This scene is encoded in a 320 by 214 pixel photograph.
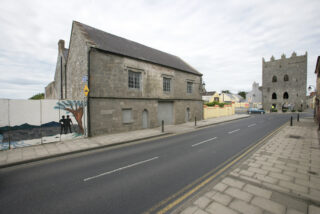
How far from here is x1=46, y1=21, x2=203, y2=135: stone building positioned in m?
11.3

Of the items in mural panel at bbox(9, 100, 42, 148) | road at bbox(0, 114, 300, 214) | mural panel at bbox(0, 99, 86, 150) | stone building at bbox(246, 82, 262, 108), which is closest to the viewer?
road at bbox(0, 114, 300, 214)

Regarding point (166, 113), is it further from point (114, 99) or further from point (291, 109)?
point (291, 109)

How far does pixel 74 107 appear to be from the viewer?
33.4 ft

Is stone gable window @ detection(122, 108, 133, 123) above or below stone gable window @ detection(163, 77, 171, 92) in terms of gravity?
below

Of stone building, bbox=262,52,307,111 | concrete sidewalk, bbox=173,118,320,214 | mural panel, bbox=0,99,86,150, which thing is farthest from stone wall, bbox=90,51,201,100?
stone building, bbox=262,52,307,111

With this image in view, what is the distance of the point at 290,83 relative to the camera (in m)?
42.1

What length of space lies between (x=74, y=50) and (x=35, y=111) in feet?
24.9

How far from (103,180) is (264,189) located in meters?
4.84

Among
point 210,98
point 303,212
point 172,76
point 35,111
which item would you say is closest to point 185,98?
point 172,76

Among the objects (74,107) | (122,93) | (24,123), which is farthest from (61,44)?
(24,123)

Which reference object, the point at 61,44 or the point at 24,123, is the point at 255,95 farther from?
the point at 24,123

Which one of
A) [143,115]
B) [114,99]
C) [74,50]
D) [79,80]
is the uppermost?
[74,50]

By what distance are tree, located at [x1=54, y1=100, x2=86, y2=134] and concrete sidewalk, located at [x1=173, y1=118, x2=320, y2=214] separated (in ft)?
31.3

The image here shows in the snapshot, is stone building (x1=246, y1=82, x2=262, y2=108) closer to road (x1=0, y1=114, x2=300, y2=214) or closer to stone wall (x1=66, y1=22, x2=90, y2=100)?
road (x1=0, y1=114, x2=300, y2=214)
